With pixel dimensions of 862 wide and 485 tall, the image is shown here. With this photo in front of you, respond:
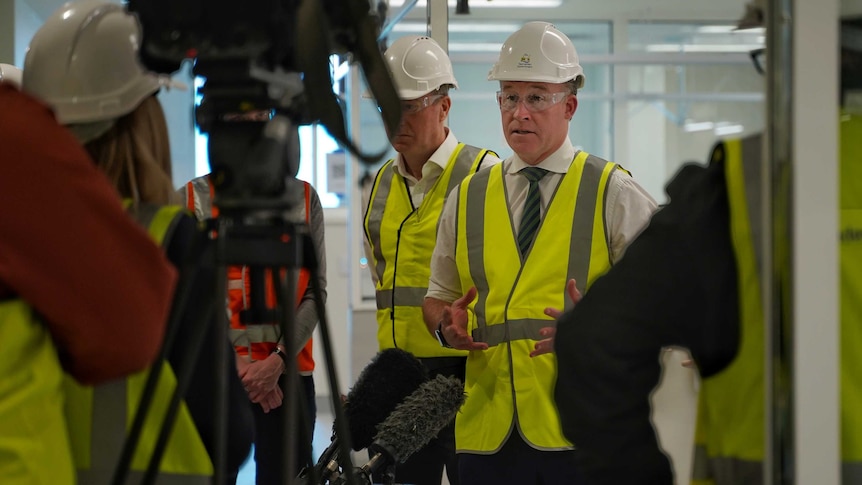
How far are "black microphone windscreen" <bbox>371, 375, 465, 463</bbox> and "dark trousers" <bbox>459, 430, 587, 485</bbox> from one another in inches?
11.8

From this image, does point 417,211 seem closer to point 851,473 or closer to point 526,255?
point 526,255

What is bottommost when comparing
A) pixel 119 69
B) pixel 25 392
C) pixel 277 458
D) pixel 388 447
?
pixel 277 458

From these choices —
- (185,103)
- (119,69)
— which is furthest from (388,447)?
(185,103)

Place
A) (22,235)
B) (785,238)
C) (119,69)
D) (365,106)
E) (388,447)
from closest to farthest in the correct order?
(785,238) < (22,235) < (119,69) < (388,447) < (365,106)

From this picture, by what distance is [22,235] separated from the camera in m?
1.12

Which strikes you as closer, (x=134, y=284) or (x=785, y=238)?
(x=785, y=238)

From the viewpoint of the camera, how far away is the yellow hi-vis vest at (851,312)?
3.67 ft

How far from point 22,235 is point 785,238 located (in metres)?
0.84

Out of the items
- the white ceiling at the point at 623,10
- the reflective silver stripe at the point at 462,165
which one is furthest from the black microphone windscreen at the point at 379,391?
the white ceiling at the point at 623,10

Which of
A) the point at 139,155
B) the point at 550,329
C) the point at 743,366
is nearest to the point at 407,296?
the point at 550,329

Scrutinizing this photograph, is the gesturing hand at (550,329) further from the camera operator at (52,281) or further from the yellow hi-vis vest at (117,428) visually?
the camera operator at (52,281)

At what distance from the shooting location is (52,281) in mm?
1136

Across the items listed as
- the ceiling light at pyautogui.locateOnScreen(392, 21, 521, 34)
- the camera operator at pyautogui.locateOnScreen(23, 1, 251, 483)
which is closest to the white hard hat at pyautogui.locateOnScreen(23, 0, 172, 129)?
the camera operator at pyautogui.locateOnScreen(23, 1, 251, 483)

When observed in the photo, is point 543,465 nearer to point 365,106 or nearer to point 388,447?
point 388,447
